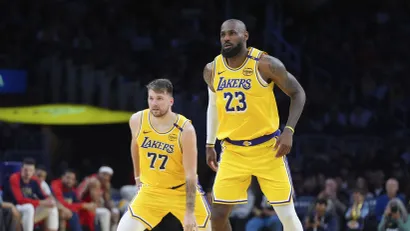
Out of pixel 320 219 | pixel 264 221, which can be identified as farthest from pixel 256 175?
pixel 320 219

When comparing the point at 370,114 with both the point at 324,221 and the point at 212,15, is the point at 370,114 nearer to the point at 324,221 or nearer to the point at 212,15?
the point at 212,15

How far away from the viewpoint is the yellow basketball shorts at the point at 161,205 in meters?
→ 7.21

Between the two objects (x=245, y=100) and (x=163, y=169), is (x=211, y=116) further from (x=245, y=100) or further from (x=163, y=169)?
(x=163, y=169)

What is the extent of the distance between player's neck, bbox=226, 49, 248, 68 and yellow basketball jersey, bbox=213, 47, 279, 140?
0.03m

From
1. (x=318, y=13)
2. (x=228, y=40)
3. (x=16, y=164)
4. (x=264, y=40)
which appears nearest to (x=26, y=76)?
(x=16, y=164)

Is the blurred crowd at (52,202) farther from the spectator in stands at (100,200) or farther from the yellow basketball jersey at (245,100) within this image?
the yellow basketball jersey at (245,100)

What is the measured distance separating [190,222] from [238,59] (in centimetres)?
137

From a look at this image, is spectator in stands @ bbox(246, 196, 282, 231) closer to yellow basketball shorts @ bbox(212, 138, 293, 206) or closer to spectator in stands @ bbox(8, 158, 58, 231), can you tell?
spectator in stands @ bbox(8, 158, 58, 231)

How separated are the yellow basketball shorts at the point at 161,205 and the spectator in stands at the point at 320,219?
20.6ft

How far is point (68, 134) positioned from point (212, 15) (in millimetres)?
3806

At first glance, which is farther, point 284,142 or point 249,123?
point 249,123

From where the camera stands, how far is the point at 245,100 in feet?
24.0

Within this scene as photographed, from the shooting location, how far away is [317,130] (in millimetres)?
17000

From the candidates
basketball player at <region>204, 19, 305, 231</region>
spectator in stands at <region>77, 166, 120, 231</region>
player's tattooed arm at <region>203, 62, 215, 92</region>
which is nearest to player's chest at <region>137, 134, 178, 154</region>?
basketball player at <region>204, 19, 305, 231</region>
